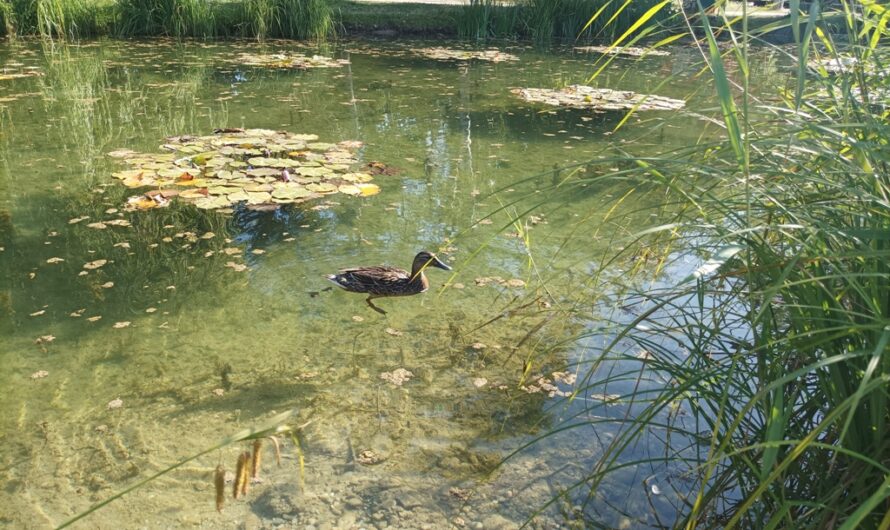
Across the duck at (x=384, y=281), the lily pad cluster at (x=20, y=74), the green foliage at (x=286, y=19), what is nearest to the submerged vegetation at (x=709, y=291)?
the duck at (x=384, y=281)

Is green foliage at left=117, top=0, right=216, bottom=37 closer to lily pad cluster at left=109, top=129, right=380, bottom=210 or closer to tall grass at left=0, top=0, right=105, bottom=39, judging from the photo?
tall grass at left=0, top=0, right=105, bottom=39

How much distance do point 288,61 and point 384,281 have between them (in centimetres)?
755

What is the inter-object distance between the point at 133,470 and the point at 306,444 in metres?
0.60

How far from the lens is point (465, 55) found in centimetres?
1178

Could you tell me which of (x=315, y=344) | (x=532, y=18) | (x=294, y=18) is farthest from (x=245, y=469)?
(x=532, y=18)

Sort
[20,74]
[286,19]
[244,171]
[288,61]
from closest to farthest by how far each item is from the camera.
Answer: [244,171] < [20,74] < [288,61] < [286,19]

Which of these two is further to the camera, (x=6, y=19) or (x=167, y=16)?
(x=167, y=16)

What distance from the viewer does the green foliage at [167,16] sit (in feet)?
39.1

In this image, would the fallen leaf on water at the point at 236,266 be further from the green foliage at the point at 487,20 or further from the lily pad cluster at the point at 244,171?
the green foliage at the point at 487,20

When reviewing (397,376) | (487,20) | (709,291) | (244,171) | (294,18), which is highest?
(294,18)

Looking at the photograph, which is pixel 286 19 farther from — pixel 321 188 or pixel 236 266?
pixel 236 266

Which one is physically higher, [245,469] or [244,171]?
[245,469]

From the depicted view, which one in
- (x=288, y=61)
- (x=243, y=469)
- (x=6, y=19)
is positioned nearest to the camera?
(x=243, y=469)

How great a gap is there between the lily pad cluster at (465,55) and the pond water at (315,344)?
517 cm
